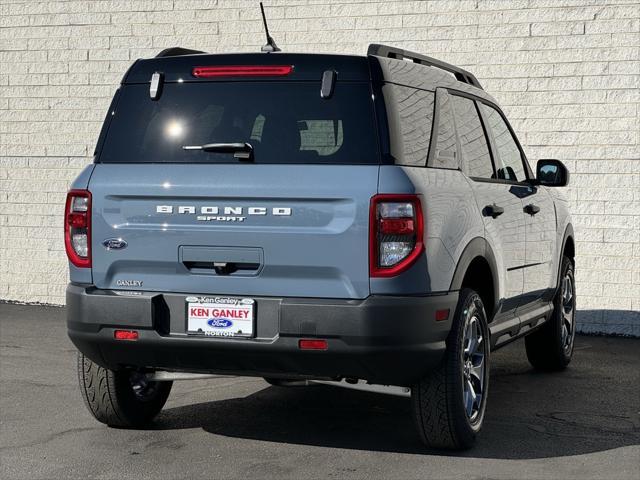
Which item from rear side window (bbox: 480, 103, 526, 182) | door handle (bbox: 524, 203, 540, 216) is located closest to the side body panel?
door handle (bbox: 524, 203, 540, 216)

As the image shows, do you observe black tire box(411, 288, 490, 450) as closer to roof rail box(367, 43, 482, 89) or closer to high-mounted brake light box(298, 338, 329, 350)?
high-mounted brake light box(298, 338, 329, 350)

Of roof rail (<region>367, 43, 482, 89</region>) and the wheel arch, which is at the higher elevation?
roof rail (<region>367, 43, 482, 89</region>)

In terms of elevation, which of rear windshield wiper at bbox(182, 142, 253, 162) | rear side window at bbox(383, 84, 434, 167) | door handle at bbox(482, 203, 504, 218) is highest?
rear side window at bbox(383, 84, 434, 167)

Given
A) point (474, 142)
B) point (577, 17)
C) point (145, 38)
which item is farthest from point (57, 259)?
point (474, 142)

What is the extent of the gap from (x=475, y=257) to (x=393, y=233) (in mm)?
915

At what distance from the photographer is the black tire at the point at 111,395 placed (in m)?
6.05

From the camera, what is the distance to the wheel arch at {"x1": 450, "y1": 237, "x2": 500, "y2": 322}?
Result: 18.6 ft

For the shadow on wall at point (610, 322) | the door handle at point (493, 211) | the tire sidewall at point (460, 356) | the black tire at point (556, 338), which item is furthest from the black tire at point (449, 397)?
the shadow on wall at point (610, 322)

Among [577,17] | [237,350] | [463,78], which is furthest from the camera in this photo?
[577,17]

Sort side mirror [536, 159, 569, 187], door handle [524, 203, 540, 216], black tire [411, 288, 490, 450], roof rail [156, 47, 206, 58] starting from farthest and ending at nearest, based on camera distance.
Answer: side mirror [536, 159, 569, 187]
door handle [524, 203, 540, 216]
roof rail [156, 47, 206, 58]
black tire [411, 288, 490, 450]

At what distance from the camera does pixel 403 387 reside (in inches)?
222

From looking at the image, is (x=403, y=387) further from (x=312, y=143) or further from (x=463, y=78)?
(x=463, y=78)

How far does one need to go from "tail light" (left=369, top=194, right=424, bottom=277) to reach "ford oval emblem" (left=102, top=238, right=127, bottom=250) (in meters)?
1.20

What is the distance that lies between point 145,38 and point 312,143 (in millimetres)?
7180
